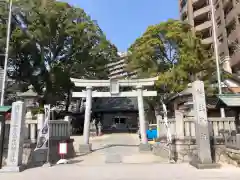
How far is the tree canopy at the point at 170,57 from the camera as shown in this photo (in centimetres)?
2266

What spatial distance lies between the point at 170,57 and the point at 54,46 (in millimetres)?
14639

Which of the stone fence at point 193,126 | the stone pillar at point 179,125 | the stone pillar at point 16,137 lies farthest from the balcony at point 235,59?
the stone pillar at point 16,137

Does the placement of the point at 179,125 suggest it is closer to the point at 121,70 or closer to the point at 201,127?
the point at 201,127

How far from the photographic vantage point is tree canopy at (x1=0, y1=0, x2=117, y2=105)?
27.4 meters

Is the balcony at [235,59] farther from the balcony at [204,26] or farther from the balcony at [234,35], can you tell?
the balcony at [204,26]

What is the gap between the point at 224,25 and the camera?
3453 centimetres

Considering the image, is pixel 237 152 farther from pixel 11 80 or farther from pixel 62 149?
pixel 11 80

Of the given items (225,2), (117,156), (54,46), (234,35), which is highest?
(225,2)

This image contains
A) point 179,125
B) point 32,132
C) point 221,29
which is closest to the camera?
point 179,125

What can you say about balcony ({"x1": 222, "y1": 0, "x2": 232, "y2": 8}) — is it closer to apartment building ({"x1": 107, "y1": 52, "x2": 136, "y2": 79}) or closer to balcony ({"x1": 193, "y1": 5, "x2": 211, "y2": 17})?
balcony ({"x1": 193, "y1": 5, "x2": 211, "y2": 17})

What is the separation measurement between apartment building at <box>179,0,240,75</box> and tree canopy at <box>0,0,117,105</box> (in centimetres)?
1595

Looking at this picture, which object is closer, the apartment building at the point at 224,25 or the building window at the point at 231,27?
the apartment building at the point at 224,25

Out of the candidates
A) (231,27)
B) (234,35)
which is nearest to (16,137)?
(234,35)

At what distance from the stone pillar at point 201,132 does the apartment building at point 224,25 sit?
71.0 ft
